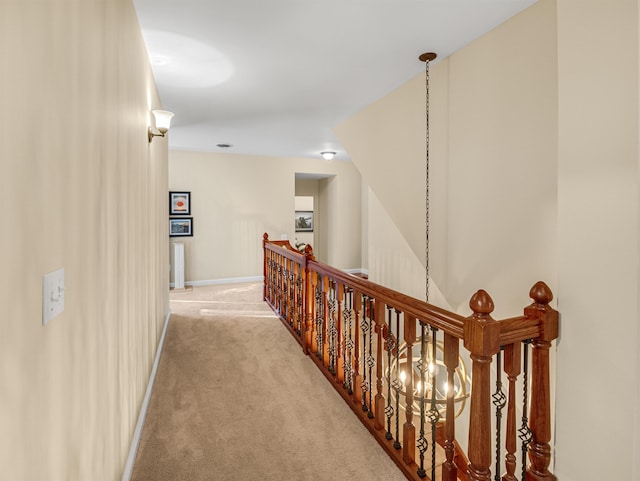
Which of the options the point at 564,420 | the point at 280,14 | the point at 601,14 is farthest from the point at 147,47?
the point at 564,420

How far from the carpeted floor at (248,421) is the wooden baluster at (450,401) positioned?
28 cm

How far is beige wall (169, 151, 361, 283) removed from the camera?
263 inches

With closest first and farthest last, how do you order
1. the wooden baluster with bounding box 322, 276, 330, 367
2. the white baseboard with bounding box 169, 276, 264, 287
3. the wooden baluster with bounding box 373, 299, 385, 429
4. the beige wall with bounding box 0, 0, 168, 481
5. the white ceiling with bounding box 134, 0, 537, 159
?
1. the beige wall with bounding box 0, 0, 168, 481
2. the wooden baluster with bounding box 373, 299, 385, 429
3. the white ceiling with bounding box 134, 0, 537, 159
4. the wooden baluster with bounding box 322, 276, 330, 367
5. the white baseboard with bounding box 169, 276, 264, 287

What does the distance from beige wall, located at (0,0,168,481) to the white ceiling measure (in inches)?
22.3

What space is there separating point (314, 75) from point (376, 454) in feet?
9.70

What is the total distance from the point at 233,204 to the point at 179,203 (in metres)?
0.97

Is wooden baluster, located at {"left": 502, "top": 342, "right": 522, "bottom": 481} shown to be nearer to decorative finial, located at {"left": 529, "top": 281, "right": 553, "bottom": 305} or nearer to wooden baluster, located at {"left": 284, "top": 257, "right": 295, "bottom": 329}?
decorative finial, located at {"left": 529, "top": 281, "right": 553, "bottom": 305}

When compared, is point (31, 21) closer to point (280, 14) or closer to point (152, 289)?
point (280, 14)

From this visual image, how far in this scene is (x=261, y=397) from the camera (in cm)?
248

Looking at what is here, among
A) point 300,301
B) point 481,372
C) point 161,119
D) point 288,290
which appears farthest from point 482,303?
point 288,290

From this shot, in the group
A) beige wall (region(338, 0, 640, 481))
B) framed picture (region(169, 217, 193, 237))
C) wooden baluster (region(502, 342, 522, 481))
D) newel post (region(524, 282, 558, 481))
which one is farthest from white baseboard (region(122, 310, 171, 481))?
framed picture (region(169, 217, 193, 237))

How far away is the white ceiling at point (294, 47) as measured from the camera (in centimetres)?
225

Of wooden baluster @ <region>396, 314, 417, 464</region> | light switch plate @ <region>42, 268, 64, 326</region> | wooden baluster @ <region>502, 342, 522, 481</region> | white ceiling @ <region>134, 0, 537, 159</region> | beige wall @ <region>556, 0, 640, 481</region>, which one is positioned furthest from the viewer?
white ceiling @ <region>134, 0, 537, 159</region>

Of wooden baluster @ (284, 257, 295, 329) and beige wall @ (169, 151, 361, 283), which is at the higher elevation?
beige wall @ (169, 151, 361, 283)
